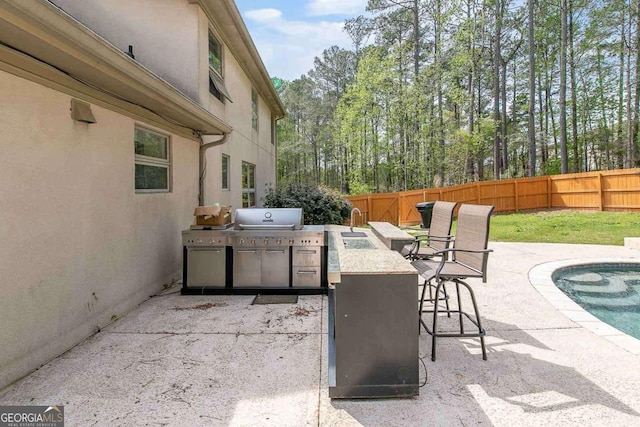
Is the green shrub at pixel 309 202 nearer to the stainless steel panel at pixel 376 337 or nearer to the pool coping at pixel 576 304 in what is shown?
the pool coping at pixel 576 304

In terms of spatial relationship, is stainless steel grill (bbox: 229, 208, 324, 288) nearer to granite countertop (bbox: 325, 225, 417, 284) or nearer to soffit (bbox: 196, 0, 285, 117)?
granite countertop (bbox: 325, 225, 417, 284)

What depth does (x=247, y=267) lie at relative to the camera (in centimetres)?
480

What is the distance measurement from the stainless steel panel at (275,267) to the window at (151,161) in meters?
1.82

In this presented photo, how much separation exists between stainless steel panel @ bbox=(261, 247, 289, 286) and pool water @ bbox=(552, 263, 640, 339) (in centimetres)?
432

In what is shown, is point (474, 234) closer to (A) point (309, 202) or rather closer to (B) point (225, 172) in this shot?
(B) point (225, 172)

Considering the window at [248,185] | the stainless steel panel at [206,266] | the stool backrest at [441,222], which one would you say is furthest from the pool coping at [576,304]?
the window at [248,185]

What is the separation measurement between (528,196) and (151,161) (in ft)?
57.2

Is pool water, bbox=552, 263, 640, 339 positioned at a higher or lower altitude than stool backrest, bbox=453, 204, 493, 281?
lower

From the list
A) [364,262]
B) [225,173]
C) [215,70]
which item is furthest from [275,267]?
[215,70]

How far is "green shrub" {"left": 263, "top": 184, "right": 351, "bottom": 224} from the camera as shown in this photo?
8.90m

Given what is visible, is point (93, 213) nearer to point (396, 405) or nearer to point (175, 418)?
point (175, 418)

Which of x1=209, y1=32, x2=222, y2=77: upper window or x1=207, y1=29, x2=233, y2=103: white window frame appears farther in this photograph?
x1=209, y1=32, x2=222, y2=77: upper window

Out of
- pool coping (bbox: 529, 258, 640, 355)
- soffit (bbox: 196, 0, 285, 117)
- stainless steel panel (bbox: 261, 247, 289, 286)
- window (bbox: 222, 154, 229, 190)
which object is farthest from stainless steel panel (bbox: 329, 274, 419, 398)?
window (bbox: 222, 154, 229, 190)

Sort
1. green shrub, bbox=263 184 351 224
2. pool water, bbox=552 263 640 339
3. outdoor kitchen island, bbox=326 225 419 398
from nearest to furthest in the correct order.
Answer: outdoor kitchen island, bbox=326 225 419 398
pool water, bbox=552 263 640 339
green shrub, bbox=263 184 351 224
